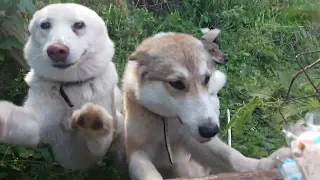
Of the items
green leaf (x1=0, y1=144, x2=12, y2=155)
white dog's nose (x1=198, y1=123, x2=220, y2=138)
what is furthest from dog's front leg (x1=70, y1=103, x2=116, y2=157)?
green leaf (x1=0, y1=144, x2=12, y2=155)

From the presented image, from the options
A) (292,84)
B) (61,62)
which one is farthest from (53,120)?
(292,84)

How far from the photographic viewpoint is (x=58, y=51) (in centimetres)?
308

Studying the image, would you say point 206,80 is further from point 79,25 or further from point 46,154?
point 46,154

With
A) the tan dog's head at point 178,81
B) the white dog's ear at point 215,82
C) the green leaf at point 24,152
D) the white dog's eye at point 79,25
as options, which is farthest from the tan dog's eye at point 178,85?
the green leaf at point 24,152

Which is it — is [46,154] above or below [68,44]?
below

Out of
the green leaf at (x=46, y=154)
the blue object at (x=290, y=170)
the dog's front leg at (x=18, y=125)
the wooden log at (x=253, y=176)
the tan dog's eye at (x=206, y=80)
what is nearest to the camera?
the blue object at (x=290, y=170)

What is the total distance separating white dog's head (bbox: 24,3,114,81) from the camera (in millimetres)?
3152

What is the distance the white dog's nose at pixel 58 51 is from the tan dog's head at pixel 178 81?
43cm

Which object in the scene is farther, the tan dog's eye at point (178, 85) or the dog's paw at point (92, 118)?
the tan dog's eye at point (178, 85)

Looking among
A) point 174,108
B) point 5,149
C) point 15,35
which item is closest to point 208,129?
point 174,108

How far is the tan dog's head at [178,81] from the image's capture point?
2932 millimetres

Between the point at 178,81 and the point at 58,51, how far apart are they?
65 centimetres

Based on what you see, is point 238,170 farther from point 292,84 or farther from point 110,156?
point 110,156

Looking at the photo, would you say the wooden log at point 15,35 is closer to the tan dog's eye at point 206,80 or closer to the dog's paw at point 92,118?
the dog's paw at point 92,118
